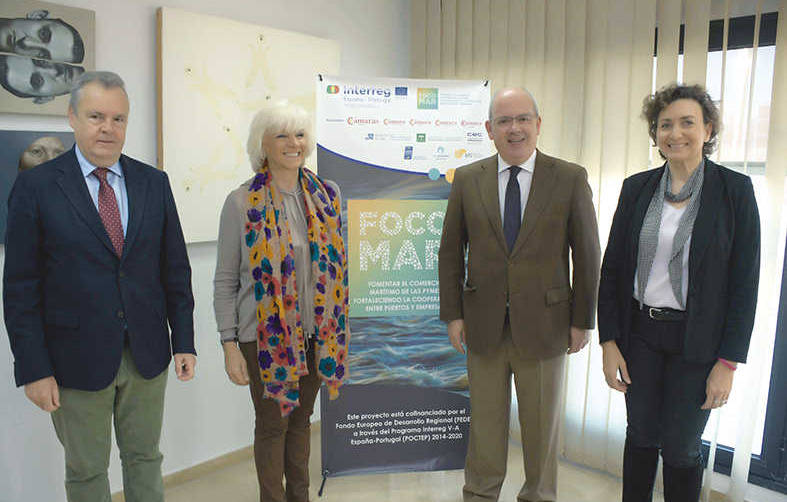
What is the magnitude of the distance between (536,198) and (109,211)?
1346 millimetres

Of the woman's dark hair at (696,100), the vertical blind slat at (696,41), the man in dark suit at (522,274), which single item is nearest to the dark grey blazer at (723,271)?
the woman's dark hair at (696,100)

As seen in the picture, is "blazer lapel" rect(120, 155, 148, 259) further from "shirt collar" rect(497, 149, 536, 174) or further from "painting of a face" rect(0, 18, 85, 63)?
"shirt collar" rect(497, 149, 536, 174)

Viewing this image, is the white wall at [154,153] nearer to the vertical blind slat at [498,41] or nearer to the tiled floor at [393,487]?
the tiled floor at [393,487]

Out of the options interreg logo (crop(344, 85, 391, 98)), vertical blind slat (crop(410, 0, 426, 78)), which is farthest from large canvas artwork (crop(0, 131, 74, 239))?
vertical blind slat (crop(410, 0, 426, 78))

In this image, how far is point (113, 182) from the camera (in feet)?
5.50

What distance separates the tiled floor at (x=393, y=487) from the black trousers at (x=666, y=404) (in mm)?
836

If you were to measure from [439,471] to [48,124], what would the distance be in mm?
2233

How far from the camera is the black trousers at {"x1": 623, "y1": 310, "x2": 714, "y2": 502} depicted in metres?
1.75

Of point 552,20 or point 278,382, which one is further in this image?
point 552,20

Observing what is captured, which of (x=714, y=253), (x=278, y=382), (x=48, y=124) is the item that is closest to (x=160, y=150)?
(x=48, y=124)

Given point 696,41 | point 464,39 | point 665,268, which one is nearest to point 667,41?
point 696,41

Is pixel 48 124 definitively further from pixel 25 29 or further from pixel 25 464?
pixel 25 464

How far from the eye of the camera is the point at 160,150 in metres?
2.49

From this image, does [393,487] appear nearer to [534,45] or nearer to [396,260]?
[396,260]
